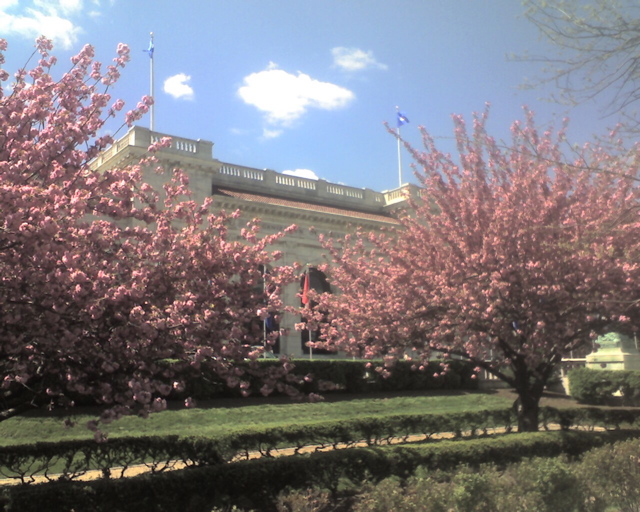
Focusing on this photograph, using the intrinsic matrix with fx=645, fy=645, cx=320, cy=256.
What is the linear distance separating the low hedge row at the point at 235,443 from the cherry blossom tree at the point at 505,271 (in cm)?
155

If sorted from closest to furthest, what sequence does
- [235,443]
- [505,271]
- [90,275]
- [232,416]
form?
[90,275] → [235,443] → [505,271] → [232,416]

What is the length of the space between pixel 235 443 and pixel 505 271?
5967mm

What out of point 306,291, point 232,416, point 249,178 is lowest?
point 232,416

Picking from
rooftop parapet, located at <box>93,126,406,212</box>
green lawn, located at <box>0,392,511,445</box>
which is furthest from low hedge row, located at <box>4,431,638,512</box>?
rooftop parapet, located at <box>93,126,406,212</box>

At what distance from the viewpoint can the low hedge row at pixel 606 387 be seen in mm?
24641

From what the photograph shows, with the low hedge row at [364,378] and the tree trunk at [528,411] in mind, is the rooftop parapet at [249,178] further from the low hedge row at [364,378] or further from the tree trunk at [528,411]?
the tree trunk at [528,411]

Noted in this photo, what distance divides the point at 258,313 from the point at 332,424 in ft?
16.4

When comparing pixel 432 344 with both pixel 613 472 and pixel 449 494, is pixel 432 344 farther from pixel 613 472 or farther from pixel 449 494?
pixel 449 494

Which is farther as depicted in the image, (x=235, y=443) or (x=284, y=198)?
(x=284, y=198)

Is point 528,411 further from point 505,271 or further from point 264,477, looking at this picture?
point 264,477

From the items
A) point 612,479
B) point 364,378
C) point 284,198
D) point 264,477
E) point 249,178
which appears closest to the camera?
point 612,479

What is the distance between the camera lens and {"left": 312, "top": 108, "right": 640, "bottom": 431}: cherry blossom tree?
484 inches

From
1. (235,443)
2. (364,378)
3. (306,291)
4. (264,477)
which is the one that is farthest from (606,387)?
(264,477)

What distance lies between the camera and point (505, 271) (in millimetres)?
12406
